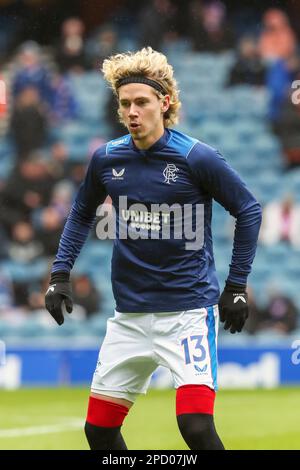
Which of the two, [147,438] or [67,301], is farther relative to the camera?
[147,438]

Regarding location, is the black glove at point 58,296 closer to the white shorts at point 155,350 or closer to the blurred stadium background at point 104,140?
the white shorts at point 155,350

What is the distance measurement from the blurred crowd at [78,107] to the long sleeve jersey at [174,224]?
340 inches

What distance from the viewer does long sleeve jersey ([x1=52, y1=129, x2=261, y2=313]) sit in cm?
571

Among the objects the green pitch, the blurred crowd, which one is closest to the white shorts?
the green pitch

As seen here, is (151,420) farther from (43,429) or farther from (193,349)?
(193,349)

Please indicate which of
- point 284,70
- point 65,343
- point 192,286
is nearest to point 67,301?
point 192,286

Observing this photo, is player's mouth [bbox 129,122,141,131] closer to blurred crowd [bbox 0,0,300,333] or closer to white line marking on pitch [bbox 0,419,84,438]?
white line marking on pitch [bbox 0,419,84,438]

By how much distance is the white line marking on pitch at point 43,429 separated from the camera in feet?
31.0

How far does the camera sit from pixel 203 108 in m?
17.2

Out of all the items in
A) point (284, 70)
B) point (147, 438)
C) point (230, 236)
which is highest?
point (284, 70)

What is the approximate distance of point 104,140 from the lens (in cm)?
1669

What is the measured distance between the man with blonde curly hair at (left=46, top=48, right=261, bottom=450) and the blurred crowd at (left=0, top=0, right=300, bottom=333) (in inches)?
339
